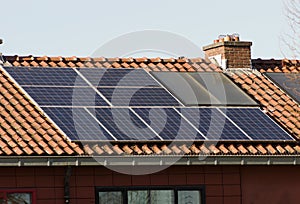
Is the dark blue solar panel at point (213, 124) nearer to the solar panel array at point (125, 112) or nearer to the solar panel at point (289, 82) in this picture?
the solar panel array at point (125, 112)

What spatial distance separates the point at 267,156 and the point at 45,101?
5644mm

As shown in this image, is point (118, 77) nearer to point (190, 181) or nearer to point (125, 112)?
point (125, 112)

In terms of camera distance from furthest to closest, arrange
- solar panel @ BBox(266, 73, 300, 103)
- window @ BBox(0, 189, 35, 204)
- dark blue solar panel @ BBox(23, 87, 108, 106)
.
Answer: solar panel @ BBox(266, 73, 300, 103) → dark blue solar panel @ BBox(23, 87, 108, 106) → window @ BBox(0, 189, 35, 204)

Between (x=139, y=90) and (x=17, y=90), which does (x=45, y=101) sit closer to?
(x=17, y=90)

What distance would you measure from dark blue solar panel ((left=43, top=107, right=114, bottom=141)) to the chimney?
264 inches

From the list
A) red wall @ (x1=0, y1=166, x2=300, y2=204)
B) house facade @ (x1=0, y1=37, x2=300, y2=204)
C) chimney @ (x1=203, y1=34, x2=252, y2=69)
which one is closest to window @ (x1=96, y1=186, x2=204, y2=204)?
house facade @ (x1=0, y1=37, x2=300, y2=204)

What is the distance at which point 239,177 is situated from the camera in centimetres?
2269

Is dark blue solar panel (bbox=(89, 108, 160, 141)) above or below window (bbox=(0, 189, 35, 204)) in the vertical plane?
above

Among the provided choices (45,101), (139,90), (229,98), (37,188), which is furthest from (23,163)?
(229,98)

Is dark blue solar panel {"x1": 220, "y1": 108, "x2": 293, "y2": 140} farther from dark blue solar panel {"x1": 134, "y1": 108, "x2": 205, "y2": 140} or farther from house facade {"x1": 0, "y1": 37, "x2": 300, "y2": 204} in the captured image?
dark blue solar panel {"x1": 134, "y1": 108, "x2": 205, "y2": 140}

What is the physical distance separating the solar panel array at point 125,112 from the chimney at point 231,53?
133 inches

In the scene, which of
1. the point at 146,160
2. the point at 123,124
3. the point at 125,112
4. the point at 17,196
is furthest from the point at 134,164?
the point at 17,196

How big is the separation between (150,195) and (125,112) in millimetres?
2148

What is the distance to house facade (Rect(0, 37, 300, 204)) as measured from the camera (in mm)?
20703
